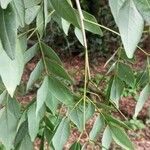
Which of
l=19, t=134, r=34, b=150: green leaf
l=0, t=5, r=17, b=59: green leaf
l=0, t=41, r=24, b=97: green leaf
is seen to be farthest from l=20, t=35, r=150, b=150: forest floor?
l=0, t=5, r=17, b=59: green leaf

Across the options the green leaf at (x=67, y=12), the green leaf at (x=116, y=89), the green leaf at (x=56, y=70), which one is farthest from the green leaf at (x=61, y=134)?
the green leaf at (x=67, y=12)

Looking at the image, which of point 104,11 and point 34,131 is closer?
point 34,131

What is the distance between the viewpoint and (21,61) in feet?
2.98

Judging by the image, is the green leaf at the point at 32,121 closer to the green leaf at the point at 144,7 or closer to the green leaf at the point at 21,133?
the green leaf at the point at 21,133

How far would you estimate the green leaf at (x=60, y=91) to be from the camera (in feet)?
3.69

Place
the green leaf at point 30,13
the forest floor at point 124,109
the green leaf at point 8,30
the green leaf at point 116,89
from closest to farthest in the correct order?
the green leaf at point 8,30 < the green leaf at point 30,13 < the green leaf at point 116,89 < the forest floor at point 124,109

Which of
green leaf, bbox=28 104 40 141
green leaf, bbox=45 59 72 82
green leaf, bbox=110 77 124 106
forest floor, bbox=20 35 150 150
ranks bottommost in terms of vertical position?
forest floor, bbox=20 35 150 150

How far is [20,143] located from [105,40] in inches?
145

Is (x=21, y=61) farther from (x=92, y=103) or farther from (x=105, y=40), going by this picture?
(x=105, y=40)

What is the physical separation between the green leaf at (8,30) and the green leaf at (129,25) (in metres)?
0.16

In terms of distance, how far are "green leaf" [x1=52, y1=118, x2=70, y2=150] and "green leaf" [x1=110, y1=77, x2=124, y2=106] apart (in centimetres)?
22

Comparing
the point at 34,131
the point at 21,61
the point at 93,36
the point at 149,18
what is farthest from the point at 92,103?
the point at 93,36

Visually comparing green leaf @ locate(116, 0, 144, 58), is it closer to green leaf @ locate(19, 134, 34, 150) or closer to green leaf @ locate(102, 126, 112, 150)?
green leaf @ locate(102, 126, 112, 150)

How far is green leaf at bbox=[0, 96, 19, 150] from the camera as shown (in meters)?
1.18
